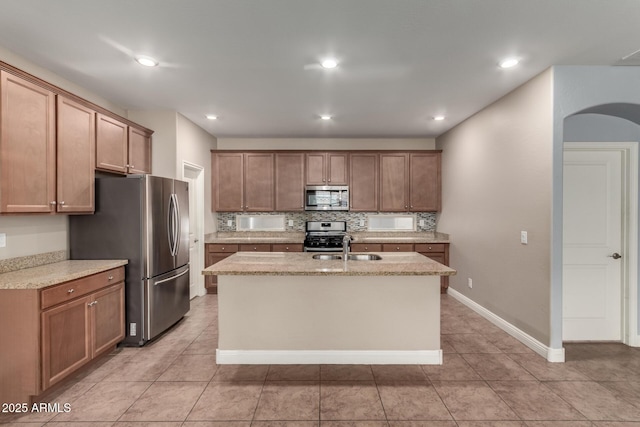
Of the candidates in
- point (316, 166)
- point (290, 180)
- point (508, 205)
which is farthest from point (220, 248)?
point (508, 205)

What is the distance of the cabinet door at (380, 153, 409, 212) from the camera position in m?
5.56

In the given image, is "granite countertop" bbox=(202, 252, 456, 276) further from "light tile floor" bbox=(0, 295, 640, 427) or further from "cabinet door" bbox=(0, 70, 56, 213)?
"cabinet door" bbox=(0, 70, 56, 213)

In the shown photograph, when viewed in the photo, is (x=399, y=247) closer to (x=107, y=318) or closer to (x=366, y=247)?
(x=366, y=247)

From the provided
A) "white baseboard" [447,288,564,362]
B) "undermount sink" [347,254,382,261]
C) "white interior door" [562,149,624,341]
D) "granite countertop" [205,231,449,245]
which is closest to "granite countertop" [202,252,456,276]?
"undermount sink" [347,254,382,261]

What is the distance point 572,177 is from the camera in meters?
3.30

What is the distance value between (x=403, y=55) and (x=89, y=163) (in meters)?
3.13

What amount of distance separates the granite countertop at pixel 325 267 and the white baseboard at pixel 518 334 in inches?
51.1

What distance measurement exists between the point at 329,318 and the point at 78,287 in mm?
2107

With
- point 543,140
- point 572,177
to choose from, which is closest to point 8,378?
point 543,140

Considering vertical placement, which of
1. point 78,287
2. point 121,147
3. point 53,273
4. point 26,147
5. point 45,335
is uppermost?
point 121,147

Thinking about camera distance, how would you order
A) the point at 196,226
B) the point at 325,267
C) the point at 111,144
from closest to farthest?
the point at 325,267
the point at 111,144
the point at 196,226

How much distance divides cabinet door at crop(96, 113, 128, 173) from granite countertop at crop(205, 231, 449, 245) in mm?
1976

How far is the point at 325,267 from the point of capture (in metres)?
2.65

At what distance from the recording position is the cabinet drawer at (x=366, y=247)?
5.18 m
